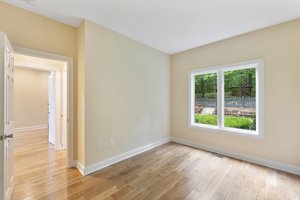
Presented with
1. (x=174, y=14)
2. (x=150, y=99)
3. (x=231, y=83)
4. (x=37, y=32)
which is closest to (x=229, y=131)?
(x=231, y=83)

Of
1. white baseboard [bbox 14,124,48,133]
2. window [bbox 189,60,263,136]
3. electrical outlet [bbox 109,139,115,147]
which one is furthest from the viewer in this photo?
white baseboard [bbox 14,124,48,133]

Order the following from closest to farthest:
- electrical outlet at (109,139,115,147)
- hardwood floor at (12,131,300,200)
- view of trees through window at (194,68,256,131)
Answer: hardwood floor at (12,131,300,200), electrical outlet at (109,139,115,147), view of trees through window at (194,68,256,131)

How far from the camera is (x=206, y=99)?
3.87 metres

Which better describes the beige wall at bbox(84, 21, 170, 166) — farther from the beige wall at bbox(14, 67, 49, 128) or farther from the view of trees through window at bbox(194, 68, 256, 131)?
the beige wall at bbox(14, 67, 49, 128)

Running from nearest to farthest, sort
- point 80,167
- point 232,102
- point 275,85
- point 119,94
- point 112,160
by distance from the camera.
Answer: point 80,167
point 275,85
point 112,160
point 119,94
point 232,102

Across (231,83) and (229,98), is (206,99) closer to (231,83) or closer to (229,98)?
(229,98)

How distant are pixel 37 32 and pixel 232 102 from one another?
417 cm

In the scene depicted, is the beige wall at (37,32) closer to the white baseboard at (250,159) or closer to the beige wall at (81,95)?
the beige wall at (81,95)

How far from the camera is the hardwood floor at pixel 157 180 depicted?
6.46 ft

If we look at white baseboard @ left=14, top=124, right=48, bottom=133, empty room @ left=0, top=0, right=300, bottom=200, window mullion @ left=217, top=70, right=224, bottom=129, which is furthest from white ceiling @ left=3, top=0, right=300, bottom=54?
white baseboard @ left=14, top=124, right=48, bottom=133

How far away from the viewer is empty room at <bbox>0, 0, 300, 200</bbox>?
6.82 feet

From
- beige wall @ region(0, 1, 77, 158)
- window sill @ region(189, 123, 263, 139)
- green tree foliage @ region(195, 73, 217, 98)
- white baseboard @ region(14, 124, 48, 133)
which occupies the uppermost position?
beige wall @ region(0, 1, 77, 158)

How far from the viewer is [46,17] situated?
2.45 metres

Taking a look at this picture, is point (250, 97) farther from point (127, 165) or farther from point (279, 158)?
point (127, 165)
